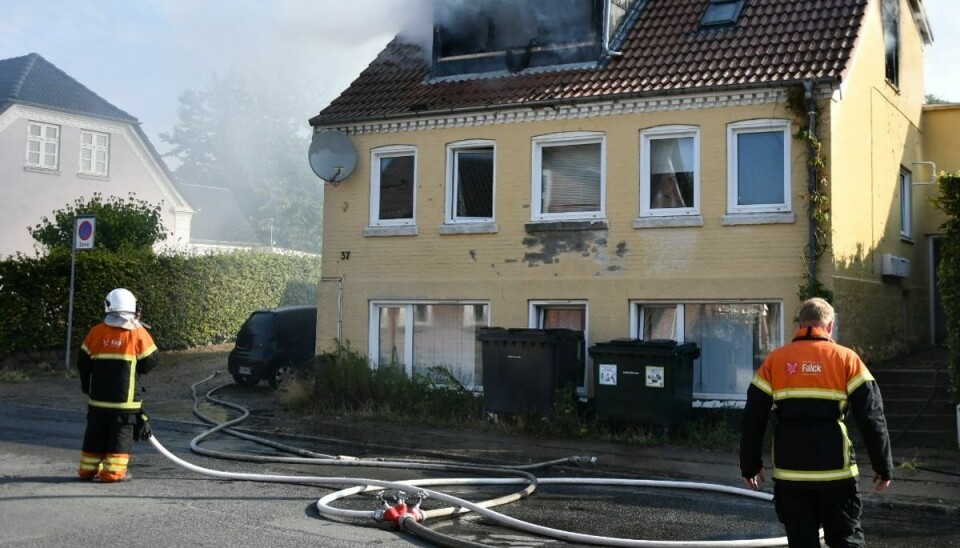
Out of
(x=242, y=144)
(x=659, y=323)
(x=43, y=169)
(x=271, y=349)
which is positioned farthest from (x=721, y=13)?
(x=242, y=144)

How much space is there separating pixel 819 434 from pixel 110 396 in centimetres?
641

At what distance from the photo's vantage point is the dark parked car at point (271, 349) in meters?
18.6

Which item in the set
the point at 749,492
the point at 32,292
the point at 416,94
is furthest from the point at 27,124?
the point at 749,492

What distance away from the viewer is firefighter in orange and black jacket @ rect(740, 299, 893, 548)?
17.4 feet

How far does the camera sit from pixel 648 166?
1483 centimetres

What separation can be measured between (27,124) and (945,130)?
96.4ft

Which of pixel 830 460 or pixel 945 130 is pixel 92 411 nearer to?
pixel 830 460

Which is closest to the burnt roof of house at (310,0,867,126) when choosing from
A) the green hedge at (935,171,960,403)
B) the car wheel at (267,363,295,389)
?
the green hedge at (935,171,960,403)

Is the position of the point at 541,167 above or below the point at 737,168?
above

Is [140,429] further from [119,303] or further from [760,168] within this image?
[760,168]

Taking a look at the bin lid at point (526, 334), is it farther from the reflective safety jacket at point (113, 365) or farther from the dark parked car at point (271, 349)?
the reflective safety jacket at point (113, 365)

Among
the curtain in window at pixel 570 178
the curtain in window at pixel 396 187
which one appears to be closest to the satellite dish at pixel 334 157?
the curtain in window at pixel 396 187

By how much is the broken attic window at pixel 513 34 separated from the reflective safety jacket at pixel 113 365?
9.19 meters

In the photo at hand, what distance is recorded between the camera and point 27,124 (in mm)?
34750
